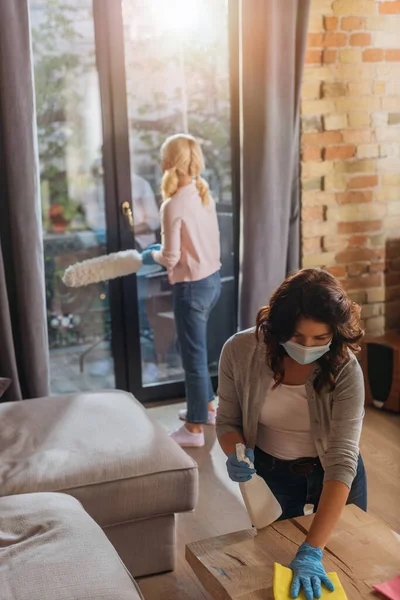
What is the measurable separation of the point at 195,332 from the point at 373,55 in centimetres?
168

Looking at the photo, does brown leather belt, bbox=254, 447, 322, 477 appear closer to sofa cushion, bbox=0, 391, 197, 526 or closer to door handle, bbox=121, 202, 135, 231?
sofa cushion, bbox=0, 391, 197, 526

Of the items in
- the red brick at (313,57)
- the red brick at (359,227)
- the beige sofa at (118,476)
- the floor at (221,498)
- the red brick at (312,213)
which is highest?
the red brick at (313,57)

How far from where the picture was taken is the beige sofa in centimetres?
217

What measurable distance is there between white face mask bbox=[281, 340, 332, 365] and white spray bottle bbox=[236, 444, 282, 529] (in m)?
0.27

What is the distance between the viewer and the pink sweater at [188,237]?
321cm

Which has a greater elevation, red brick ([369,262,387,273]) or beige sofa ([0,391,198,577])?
red brick ([369,262,387,273])

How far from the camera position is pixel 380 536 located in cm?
181

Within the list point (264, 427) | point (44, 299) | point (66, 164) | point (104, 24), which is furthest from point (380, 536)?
point (104, 24)

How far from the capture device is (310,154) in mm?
3779

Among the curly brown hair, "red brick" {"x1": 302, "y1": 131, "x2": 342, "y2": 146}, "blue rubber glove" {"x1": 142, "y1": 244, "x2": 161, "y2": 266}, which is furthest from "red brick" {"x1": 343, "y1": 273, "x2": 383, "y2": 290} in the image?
the curly brown hair

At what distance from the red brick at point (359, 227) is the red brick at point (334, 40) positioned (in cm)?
89

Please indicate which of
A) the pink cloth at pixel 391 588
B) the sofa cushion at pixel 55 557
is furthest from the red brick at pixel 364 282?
the pink cloth at pixel 391 588

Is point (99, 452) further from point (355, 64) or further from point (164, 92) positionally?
point (355, 64)

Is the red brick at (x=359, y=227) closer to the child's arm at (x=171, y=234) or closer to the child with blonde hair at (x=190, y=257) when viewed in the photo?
the child with blonde hair at (x=190, y=257)
